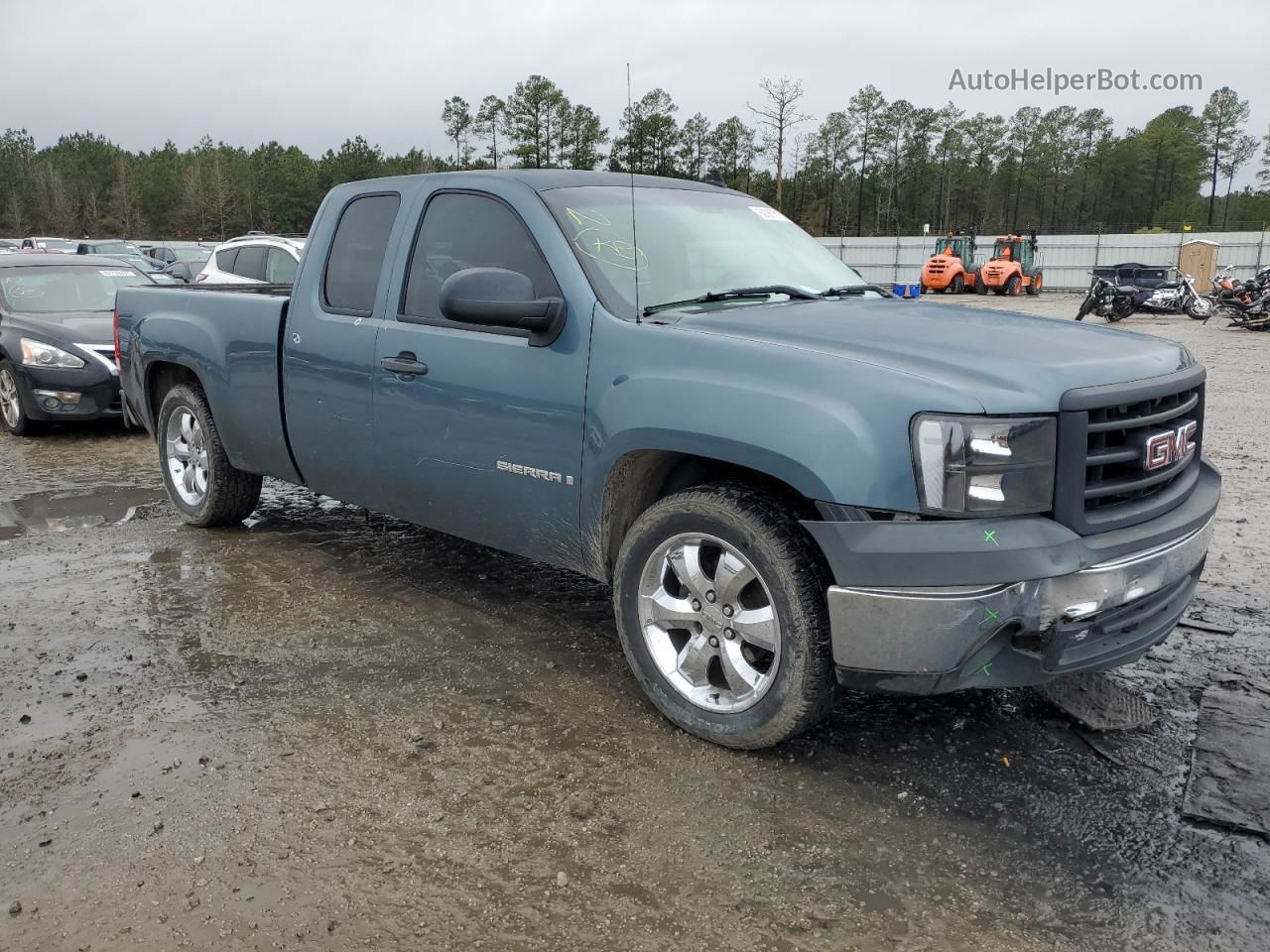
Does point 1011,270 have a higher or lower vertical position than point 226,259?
lower

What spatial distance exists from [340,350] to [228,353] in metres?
1.08

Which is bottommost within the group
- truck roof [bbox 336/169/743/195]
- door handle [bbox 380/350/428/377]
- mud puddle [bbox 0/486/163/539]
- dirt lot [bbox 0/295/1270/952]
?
dirt lot [bbox 0/295/1270/952]

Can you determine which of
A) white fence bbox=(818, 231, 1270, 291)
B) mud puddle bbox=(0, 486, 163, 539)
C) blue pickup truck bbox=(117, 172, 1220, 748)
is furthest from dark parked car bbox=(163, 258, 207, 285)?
white fence bbox=(818, 231, 1270, 291)

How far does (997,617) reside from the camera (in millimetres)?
2863

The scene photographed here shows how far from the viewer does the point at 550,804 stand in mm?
3141

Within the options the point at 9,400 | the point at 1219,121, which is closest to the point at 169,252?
the point at 9,400

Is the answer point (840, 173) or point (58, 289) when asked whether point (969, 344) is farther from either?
point (840, 173)

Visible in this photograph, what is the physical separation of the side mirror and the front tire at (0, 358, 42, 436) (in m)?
7.41

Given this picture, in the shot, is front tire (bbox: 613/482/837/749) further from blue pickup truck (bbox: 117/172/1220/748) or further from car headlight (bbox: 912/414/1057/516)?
car headlight (bbox: 912/414/1057/516)

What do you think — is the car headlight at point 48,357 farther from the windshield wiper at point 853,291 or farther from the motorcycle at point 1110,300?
the motorcycle at point 1110,300

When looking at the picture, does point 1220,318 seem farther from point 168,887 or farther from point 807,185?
point 807,185

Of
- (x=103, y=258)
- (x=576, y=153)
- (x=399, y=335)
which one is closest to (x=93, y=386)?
(x=103, y=258)

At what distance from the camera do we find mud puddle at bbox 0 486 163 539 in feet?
20.9

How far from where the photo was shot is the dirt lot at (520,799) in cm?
260
